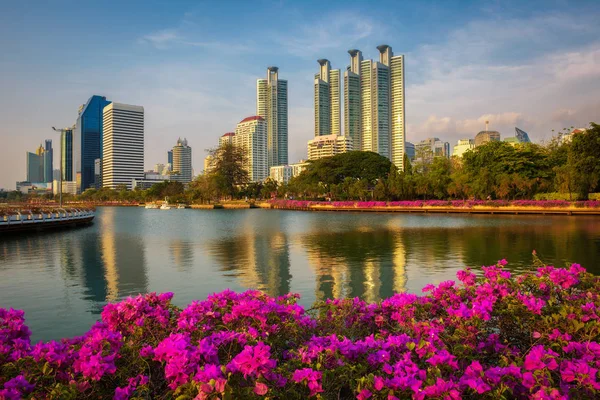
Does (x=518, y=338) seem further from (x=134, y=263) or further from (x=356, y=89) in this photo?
(x=356, y=89)

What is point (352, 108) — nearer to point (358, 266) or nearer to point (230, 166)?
point (230, 166)

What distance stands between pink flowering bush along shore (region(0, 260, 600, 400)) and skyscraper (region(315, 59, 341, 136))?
181173 mm

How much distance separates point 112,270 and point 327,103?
17651cm

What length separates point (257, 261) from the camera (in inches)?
604

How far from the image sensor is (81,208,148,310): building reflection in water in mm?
10547

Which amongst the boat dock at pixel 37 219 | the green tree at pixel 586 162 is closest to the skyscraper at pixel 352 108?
the green tree at pixel 586 162

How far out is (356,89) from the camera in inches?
6811

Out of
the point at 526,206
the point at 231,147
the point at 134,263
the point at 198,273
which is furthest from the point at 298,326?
the point at 231,147

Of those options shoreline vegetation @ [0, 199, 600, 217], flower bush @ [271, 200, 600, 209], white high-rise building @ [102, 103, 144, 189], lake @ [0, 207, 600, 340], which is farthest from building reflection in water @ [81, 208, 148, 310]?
white high-rise building @ [102, 103, 144, 189]

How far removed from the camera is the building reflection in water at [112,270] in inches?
415

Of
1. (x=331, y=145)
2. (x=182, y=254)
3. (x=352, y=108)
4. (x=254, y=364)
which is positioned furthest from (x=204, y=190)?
(x=352, y=108)

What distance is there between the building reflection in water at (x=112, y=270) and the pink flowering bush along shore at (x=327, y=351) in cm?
636

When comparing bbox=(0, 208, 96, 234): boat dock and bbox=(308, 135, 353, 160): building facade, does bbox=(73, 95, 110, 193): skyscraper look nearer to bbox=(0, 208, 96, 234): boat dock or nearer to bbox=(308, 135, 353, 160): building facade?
bbox=(308, 135, 353, 160): building facade

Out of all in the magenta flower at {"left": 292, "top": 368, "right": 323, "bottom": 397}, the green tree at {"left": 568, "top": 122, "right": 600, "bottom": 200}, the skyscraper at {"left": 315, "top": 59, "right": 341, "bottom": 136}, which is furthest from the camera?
the skyscraper at {"left": 315, "top": 59, "right": 341, "bottom": 136}
